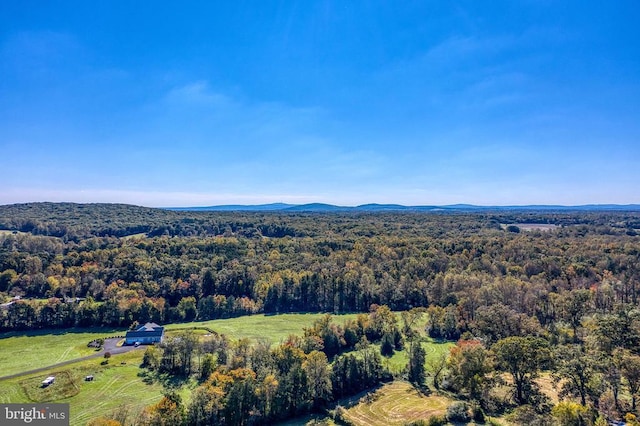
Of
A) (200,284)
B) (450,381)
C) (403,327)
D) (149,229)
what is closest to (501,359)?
(450,381)

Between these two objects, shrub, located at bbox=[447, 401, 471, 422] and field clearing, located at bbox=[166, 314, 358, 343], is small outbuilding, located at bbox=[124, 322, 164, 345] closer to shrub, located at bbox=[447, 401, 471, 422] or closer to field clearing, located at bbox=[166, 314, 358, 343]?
field clearing, located at bbox=[166, 314, 358, 343]

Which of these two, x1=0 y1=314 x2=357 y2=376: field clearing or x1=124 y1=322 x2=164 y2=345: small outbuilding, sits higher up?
x1=124 y1=322 x2=164 y2=345: small outbuilding

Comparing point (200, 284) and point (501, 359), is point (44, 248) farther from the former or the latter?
point (501, 359)

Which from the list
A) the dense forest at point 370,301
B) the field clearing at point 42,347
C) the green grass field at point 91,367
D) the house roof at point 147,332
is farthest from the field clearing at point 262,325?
the field clearing at point 42,347

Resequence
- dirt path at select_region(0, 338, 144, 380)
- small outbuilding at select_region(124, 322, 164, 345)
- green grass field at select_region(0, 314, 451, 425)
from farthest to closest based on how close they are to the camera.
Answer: small outbuilding at select_region(124, 322, 164, 345)
dirt path at select_region(0, 338, 144, 380)
green grass field at select_region(0, 314, 451, 425)

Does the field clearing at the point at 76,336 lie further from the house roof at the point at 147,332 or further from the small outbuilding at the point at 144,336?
the house roof at the point at 147,332

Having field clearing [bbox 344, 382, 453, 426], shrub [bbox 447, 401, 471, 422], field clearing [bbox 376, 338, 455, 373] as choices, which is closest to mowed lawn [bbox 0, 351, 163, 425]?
field clearing [bbox 344, 382, 453, 426]

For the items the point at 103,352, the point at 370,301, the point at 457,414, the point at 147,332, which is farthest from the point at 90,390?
the point at 370,301

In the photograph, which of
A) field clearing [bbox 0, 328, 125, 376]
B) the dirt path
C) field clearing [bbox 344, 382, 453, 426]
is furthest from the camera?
→ field clearing [bbox 0, 328, 125, 376]
